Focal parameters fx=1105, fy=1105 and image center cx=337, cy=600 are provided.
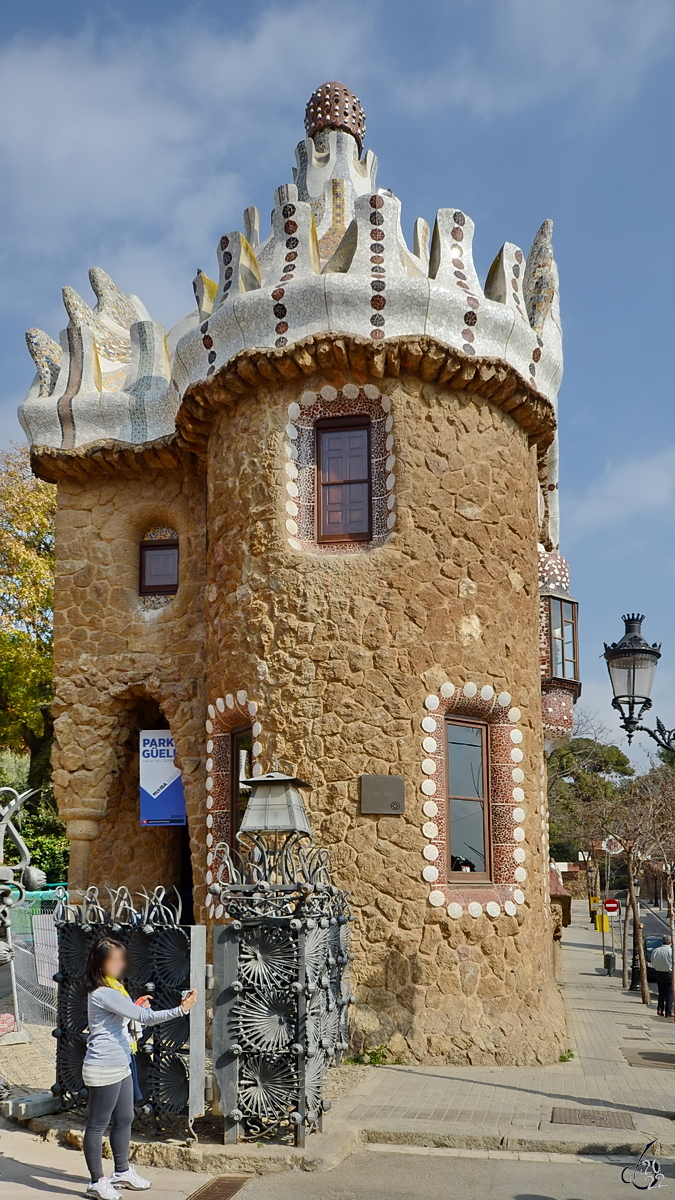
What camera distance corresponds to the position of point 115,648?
40.5 ft

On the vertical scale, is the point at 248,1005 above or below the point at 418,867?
below

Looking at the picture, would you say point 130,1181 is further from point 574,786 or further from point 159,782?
point 574,786

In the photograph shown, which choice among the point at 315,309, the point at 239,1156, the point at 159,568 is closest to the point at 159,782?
the point at 159,568

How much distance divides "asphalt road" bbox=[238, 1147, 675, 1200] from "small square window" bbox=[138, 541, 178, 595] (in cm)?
711

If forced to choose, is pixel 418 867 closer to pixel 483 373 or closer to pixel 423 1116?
pixel 423 1116

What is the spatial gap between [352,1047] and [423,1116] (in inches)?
76.3

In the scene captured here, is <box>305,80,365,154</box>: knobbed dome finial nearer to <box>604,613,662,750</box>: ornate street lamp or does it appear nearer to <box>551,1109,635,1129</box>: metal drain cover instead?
<box>604,613,662,750</box>: ornate street lamp

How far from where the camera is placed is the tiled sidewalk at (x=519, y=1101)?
22.7 ft

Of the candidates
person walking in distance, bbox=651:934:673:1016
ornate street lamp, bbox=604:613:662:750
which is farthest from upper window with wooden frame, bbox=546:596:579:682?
ornate street lamp, bbox=604:613:662:750

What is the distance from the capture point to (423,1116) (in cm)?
732

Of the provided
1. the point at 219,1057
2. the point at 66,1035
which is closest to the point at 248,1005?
the point at 219,1057

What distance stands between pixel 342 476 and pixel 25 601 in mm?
14156

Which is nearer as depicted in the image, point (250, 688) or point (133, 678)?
point (250, 688)

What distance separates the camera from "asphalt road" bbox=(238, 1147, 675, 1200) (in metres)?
5.87
